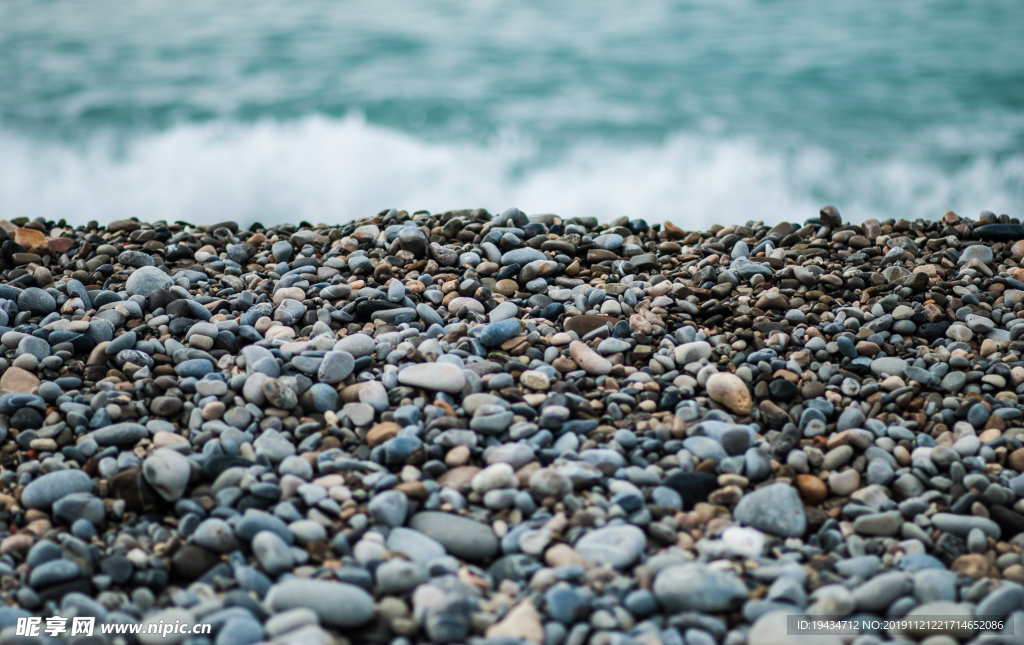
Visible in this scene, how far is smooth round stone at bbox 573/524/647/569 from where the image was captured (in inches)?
59.2

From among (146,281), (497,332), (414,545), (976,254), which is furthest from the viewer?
(976,254)

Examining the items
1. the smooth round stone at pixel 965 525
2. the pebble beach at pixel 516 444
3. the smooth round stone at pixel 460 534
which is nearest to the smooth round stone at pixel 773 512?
the pebble beach at pixel 516 444

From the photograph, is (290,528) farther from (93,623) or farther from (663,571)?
(663,571)

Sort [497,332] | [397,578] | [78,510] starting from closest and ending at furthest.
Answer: [397,578]
[78,510]
[497,332]

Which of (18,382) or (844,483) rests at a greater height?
(18,382)

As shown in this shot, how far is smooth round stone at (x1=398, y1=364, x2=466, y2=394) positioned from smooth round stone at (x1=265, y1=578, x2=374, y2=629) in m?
0.68

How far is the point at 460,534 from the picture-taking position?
5.12 feet

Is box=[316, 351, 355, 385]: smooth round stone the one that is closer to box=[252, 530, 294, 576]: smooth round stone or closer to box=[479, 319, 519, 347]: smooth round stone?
Answer: box=[479, 319, 519, 347]: smooth round stone

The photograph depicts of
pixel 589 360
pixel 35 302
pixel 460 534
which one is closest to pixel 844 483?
pixel 589 360

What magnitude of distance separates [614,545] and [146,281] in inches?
77.4

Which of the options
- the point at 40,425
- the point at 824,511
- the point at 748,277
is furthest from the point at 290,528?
the point at 748,277

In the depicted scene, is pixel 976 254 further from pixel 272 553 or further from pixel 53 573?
pixel 53 573

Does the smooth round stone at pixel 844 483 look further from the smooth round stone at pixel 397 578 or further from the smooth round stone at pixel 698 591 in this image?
the smooth round stone at pixel 397 578

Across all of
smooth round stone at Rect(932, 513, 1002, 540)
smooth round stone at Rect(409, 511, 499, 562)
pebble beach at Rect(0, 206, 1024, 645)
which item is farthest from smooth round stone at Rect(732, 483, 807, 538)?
smooth round stone at Rect(409, 511, 499, 562)
